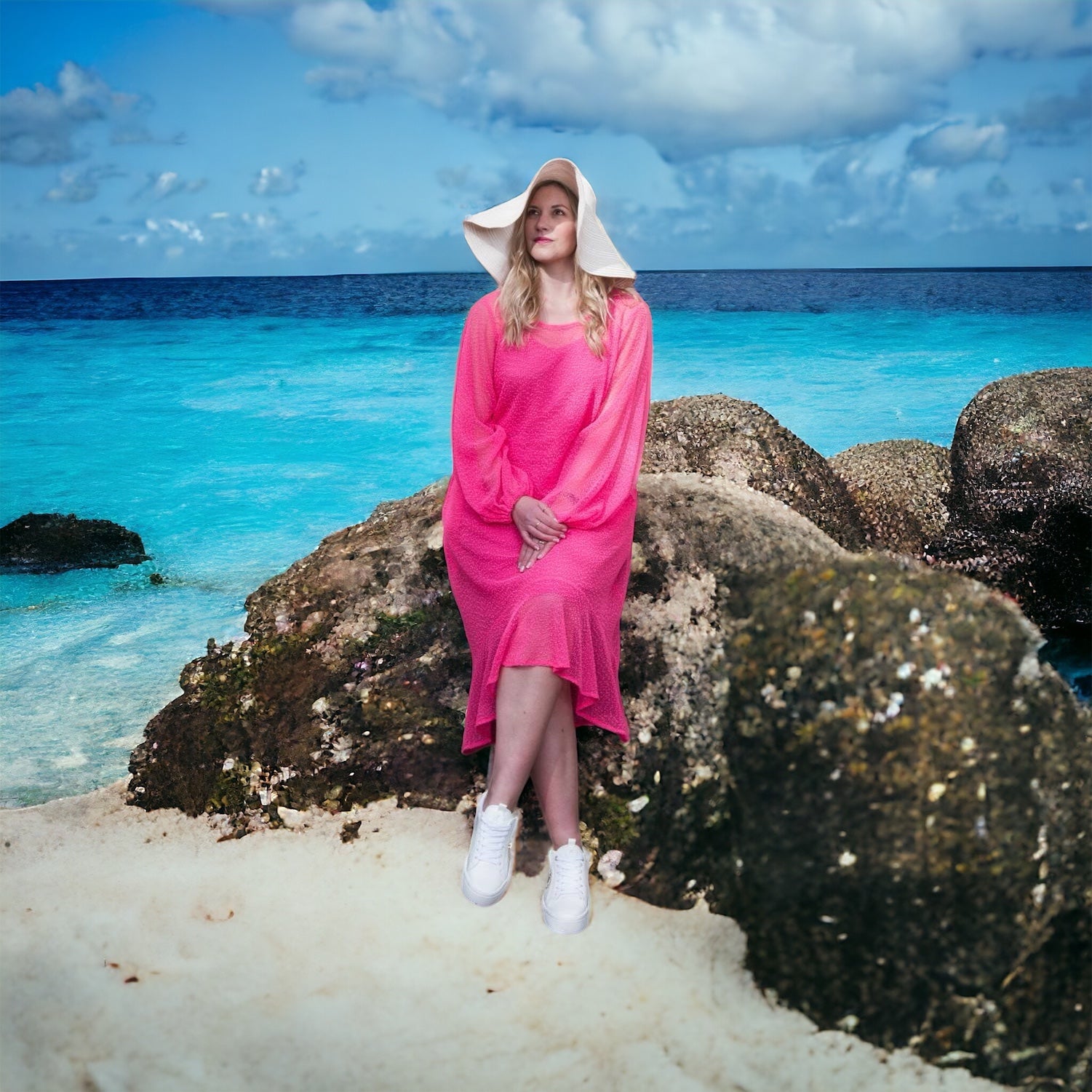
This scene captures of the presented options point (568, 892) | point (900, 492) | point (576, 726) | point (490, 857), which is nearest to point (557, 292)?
point (576, 726)

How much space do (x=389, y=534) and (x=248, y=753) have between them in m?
1.25

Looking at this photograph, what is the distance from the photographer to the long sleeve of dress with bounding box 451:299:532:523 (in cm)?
390

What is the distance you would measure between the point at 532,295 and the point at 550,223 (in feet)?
0.95

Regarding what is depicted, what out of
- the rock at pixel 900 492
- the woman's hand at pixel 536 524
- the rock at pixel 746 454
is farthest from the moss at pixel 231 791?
the rock at pixel 900 492

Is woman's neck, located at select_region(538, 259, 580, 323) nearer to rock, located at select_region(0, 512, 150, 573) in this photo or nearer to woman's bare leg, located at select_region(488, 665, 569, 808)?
woman's bare leg, located at select_region(488, 665, 569, 808)

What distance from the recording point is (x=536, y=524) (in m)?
3.75

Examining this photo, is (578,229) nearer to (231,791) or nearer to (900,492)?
(231,791)

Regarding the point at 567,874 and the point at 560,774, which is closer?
the point at 567,874

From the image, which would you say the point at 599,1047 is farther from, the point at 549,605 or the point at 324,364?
the point at 324,364

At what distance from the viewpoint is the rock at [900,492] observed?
24.7ft

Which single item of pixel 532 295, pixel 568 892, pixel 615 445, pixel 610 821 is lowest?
pixel 568 892

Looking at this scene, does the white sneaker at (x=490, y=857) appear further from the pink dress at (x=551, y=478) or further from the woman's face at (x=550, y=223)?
the woman's face at (x=550, y=223)

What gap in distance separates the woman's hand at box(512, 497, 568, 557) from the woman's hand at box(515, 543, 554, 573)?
0.01 metres

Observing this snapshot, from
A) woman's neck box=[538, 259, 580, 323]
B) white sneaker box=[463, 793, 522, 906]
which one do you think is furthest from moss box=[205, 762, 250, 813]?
woman's neck box=[538, 259, 580, 323]
